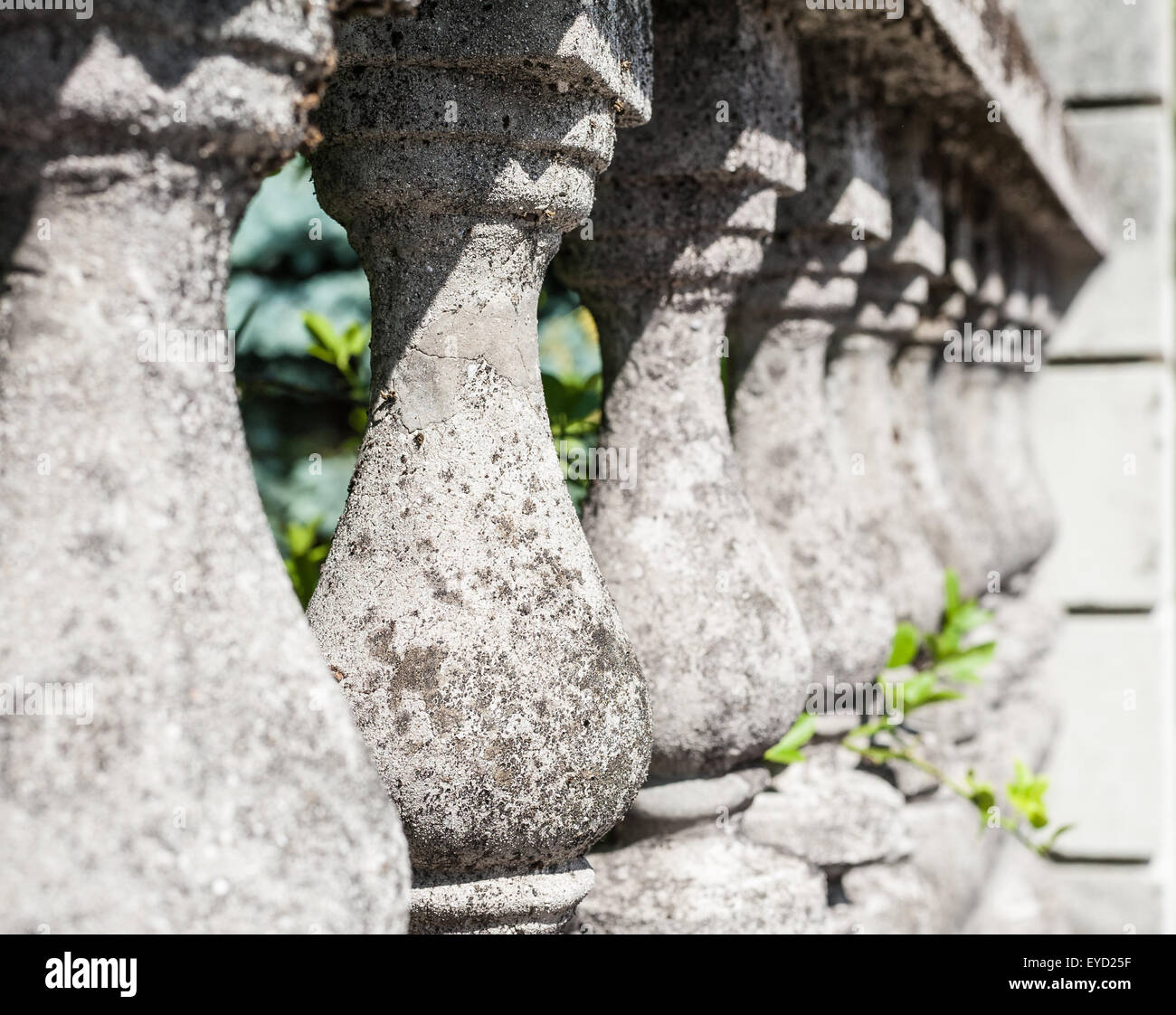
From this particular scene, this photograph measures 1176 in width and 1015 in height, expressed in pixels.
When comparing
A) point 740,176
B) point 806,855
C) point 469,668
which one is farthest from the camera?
point 806,855

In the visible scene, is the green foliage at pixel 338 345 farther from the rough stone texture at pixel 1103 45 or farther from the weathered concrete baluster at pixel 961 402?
the rough stone texture at pixel 1103 45

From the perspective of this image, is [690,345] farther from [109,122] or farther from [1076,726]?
[1076,726]

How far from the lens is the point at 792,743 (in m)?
1.86

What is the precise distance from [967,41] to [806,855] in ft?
3.85

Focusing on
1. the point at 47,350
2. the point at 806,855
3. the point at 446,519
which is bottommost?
the point at 806,855

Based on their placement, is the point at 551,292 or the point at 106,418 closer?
the point at 106,418

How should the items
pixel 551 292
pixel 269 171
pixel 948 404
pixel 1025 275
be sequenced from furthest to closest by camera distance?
pixel 1025 275
pixel 948 404
pixel 551 292
pixel 269 171

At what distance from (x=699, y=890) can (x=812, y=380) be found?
→ 2.68ft

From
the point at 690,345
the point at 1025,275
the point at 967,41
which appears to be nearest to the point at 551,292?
the point at 967,41

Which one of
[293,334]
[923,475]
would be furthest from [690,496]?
[293,334]

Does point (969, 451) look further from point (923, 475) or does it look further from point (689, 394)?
point (689, 394)

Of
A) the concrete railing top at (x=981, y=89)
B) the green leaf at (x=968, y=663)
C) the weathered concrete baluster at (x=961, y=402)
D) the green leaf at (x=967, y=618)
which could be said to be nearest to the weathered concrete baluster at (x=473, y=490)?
the concrete railing top at (x=981, y=89)

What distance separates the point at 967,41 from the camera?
6.86ft

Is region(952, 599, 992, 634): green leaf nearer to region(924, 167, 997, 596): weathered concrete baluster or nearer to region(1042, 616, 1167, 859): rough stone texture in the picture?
region(924, 167, 997, 596): weathered concrete baluster
